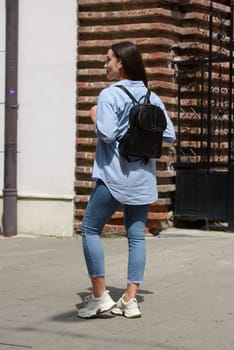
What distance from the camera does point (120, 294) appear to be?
21.2 ft

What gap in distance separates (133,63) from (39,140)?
477cm

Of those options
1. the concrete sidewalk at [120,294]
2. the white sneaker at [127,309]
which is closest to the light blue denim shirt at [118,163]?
the white sneaker at [127,309]

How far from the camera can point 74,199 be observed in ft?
33.2

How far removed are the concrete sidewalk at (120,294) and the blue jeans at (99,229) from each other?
1.22 ft

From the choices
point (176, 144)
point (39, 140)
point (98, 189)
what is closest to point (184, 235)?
point (176, 144)

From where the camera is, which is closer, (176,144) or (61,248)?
(61,248)

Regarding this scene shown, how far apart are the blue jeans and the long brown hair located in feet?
2.77

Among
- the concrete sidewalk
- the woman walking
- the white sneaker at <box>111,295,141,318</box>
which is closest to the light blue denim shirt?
the woman walking

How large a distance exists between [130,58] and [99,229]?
1.28 metres

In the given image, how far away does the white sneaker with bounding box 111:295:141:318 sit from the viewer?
5652 millimetres

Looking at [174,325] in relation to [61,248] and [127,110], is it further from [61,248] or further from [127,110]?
[61,248]

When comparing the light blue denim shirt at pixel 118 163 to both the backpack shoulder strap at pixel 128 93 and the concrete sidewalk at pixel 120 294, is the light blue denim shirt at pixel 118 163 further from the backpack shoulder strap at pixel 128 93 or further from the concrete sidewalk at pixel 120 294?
the concrete sidewalk at pixel 120 294

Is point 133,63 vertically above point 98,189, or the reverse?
point 133,63

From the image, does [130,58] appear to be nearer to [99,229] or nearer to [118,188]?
[118,188]
